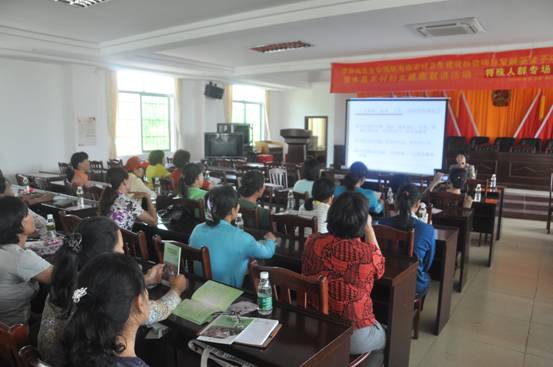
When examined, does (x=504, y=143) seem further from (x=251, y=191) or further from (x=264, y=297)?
(x=264, y=297)

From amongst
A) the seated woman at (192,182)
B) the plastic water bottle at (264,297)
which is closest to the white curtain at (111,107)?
the seated woman at (192,182)

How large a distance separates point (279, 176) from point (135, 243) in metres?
4.46

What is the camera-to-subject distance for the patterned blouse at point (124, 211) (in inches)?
113

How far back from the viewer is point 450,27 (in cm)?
473

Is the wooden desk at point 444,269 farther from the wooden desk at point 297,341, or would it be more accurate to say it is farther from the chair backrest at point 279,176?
the chair backrest at point 279,176

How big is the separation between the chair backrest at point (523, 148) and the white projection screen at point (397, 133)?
3461 mm

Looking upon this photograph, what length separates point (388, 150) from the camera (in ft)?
21.5

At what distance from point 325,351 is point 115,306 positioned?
69 centimetres

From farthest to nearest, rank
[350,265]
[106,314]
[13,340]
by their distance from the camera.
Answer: [350,265] < [13,340] < [106,314]

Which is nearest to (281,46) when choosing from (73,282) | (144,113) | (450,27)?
(450,27)

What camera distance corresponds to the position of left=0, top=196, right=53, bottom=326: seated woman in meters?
1.76

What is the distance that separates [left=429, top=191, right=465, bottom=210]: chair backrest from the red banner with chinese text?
1936mm

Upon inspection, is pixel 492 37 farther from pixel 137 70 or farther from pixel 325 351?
pixel 137 70

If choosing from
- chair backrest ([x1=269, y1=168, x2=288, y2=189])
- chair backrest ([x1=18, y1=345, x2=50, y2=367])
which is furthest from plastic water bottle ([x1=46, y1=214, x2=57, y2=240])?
chair backrest ([x1=269, y1=168, x2=288, y2=189])
